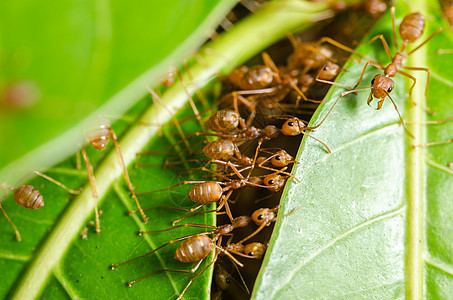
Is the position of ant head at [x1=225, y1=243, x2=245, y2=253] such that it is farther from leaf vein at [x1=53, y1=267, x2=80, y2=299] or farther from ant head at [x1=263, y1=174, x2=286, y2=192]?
leaf vein at [x1=53, y1=267, x2=80, y2=299]

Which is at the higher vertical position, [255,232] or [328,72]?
[328,72]

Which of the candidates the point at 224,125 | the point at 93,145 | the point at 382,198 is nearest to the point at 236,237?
the point at 224,125

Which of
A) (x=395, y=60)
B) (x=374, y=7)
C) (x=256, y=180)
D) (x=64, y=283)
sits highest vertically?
(x=374, y=7)

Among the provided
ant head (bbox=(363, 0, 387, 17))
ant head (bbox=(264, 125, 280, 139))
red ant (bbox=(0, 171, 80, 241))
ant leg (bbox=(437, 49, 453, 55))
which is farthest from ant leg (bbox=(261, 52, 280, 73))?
red ant (bbox=(0, 171, 80, 241))

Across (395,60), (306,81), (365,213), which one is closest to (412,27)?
(395,60)

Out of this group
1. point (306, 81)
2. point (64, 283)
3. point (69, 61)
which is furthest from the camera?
point (306, 81)

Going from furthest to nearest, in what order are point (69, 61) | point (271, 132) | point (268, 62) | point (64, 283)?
point (268, 62), point (271, 132), point (64, 283), point (69, 61)

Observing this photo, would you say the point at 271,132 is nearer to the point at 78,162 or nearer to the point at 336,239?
the point at 336,239
